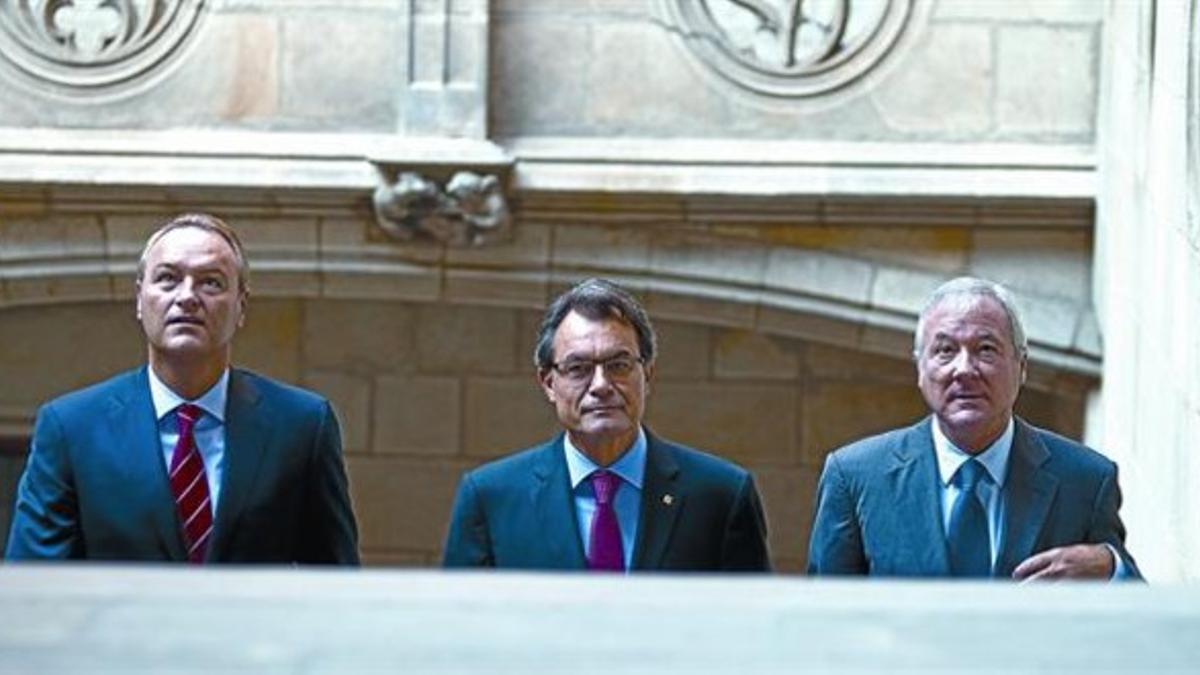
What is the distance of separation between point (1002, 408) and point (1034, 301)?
4136 millimetres

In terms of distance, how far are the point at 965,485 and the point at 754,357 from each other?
5402mm

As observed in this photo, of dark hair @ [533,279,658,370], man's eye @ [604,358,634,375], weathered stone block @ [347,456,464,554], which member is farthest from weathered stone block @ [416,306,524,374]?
man's eye @ [604,358,634,375]

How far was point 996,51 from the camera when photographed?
9.97 metres

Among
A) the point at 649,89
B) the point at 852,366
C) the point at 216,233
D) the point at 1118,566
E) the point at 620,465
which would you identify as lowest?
the point at 852,366

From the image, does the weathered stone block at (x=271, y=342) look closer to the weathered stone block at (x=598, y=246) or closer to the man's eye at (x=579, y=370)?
the weathered stone block at (x=598, y=246)

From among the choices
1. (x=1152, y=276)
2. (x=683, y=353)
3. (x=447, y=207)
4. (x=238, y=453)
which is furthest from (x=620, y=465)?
(x=683, y=353)

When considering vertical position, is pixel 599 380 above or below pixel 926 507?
above

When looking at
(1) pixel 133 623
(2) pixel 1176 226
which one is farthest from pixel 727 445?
(1) pixel 133 623

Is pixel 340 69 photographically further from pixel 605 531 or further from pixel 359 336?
pixel 605 531

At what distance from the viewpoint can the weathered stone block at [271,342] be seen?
37.4 feet

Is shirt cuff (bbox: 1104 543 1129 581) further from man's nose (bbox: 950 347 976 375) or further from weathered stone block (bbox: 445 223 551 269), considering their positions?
weathered stone block (bbox: 445 223 551 269)

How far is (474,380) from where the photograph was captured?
11.5 meters

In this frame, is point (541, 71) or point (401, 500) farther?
point (401, 500)

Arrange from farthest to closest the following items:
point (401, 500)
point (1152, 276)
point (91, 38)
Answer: point (401, 500), point (91, 38), point (1152, 276)
